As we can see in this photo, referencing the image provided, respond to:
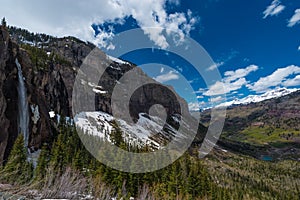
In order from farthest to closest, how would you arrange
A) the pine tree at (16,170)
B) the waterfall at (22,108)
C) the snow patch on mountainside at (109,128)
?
the snow patch on mountainside at (109,128)
the waterfall at (22,108)
the pine tree at (16,170)

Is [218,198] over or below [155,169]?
below

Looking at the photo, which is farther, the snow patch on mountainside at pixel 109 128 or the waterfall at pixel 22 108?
the snow patch on mountainside at pixel 109 128

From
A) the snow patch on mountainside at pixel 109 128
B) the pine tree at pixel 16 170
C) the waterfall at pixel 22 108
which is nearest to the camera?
the pine tree at pixel 16 170

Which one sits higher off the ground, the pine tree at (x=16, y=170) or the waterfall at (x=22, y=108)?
the waterfall at (x=22, y=108)

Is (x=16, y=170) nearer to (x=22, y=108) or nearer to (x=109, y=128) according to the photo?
(x=22, y=108)

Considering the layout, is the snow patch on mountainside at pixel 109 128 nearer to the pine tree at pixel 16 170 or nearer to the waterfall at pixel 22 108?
the waterfall at pixel 22 108

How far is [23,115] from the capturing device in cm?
5231

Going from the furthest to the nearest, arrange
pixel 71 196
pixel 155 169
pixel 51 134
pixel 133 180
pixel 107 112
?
pixel 107 112, pixel 51 134, pixel 155 169, pixel 133 180, pixel 71 196

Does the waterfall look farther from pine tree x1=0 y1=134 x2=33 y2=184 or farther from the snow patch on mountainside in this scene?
the snow patch on mountainside

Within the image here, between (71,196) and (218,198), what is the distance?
47.7 metres

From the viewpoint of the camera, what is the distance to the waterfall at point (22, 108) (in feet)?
168

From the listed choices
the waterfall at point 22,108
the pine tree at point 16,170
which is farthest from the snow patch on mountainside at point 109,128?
the pine tree at point 16,170

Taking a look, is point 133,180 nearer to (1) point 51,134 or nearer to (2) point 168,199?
(2) point 168,199

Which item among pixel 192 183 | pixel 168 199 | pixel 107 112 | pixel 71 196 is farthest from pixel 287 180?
pixel 71 196
